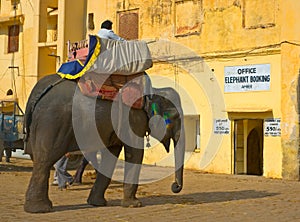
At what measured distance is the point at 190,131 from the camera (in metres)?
21.0

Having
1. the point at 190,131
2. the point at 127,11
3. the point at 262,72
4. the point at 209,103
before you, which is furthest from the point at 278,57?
the point at 127,11

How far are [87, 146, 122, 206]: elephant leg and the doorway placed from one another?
9117mm

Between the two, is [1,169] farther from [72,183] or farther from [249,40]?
[249,40]

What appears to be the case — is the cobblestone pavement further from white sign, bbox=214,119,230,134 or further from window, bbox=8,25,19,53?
window, bbox=8,25,19,53

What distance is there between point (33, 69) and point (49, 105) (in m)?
17.8

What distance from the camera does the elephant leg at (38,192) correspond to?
30.0 ft

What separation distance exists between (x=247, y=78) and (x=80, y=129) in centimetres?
1036

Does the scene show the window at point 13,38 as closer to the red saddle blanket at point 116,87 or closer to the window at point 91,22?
the window at point 91,22

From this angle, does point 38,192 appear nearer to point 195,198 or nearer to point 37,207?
point 37,207

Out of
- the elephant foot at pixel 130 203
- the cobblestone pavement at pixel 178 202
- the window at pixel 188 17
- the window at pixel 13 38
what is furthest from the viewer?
the window at pixel 13 38

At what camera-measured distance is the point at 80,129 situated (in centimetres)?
953

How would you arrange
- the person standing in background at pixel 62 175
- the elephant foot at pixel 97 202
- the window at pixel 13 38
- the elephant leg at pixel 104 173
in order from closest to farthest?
the elephant foot at pixel 97 202 → the elephant leg at pixel 104 173 → the person standing in background at pixel 62 175 → the window at pixel 13 38

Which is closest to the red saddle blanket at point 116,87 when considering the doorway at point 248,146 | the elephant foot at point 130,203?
the elephant foot at point 130,203

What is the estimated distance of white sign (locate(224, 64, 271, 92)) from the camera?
18344mm
